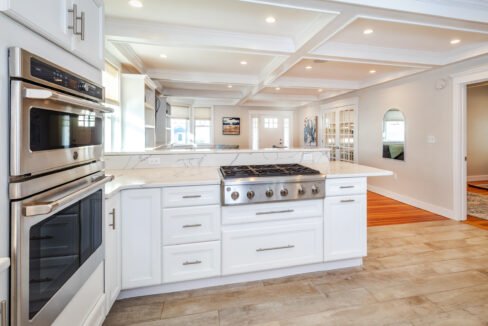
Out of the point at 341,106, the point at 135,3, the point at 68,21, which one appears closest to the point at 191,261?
the point at 68,21

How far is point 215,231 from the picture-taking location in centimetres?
204

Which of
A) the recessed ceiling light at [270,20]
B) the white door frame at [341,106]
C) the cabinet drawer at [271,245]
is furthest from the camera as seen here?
the white door frame at [341,106]

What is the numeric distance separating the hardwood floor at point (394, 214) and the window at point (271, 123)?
5.18 m

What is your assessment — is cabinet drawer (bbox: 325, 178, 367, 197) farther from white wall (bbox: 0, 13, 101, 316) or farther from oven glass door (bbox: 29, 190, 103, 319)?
white wall (bbox: 0, 13, 101, 316)

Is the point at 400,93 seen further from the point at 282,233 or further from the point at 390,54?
the point at 282,233

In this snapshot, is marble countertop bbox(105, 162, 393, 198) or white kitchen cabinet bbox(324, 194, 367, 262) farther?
white kitchen cabinet bbox(324, 194, 367, 262)

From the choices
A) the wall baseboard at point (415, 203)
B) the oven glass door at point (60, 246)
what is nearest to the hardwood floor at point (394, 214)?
the wall baseboard at point (415, 203)

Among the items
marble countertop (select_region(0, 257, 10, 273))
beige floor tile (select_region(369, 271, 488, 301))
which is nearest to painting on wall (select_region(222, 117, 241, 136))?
beige floor tile (select_region(369, 271, 488, 301))

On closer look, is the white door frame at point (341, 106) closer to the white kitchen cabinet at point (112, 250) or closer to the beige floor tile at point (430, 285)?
the beige floor tile at point (430, 285)

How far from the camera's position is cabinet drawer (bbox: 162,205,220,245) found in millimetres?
1954

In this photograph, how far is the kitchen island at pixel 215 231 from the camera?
191 cm

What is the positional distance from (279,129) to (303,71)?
4.90 meters

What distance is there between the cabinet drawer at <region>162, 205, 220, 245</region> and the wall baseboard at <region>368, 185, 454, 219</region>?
149 inches

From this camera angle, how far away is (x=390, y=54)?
3463mm
